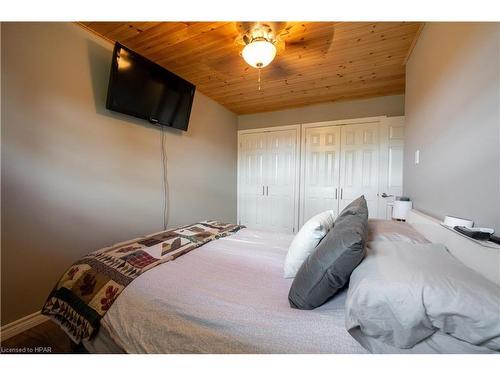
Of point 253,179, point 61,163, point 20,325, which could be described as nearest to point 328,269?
point 61,163

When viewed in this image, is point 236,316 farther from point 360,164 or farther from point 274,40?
point 360,164

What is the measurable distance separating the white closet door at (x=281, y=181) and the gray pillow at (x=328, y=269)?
2630mm

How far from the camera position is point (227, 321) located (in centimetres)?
77

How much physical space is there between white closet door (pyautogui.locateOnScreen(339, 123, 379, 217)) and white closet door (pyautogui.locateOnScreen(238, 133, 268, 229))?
134 centimetres

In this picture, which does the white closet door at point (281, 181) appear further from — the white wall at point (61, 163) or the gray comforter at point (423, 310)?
the gray comforter at point (423, 310)

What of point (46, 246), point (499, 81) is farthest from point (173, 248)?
point (499, 81)

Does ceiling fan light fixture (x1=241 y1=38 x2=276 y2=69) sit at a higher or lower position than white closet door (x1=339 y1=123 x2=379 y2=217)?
higher

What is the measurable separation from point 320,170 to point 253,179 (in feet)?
4.08

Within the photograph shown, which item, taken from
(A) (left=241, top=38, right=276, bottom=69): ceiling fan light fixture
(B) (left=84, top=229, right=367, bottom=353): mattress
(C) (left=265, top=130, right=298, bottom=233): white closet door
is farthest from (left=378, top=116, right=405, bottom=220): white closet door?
(B) (left=84, top=229, right=367, bottom=353): mattress

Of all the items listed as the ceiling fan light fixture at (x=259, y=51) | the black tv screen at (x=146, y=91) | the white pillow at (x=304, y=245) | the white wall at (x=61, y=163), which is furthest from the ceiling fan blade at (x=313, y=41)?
the white wall at (x=61, y=163)

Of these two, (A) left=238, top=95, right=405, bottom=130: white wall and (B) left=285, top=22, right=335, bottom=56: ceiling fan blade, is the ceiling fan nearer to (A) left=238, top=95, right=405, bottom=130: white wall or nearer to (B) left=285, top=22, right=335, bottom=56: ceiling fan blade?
(B) left=285, top=22, right=335, bottom=56: ceiling fan blade

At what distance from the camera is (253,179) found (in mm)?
3779

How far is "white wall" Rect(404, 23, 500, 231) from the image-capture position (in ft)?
2.66
